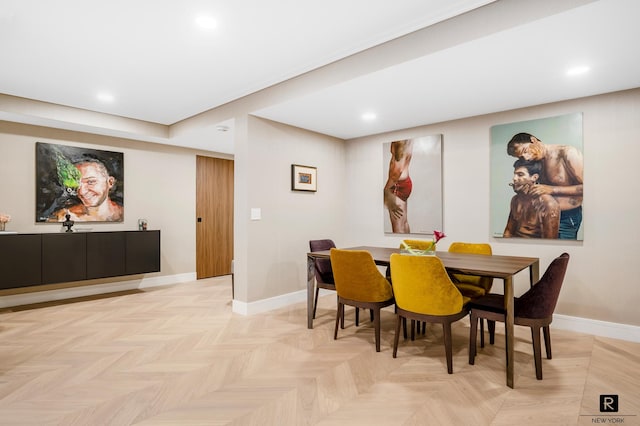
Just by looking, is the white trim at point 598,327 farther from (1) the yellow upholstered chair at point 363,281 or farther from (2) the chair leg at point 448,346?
(1) the yellow upholstered chair at point 363,281

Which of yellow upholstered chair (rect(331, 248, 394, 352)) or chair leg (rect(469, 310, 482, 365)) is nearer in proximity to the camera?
chair leg (rect(469, 310, 482, 365))

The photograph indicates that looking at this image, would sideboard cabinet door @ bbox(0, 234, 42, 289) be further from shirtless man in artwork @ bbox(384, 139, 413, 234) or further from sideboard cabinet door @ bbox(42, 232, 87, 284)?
shirtless man in artwork @ bbox(384, 139, 413, 234)

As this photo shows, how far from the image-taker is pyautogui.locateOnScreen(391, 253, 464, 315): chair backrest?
2.46 metres

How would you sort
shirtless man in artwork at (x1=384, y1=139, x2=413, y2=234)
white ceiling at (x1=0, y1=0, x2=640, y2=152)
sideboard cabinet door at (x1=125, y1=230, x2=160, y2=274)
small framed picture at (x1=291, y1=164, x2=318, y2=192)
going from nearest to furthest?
white ceiling at (x1=0, y1=0, x2=640, y2=152) → small framed picture at (x1=291, y1=164, x2=318, y2=192) → shirtless man in artwork at (x1=384, y1=139, x2=413, y2=234) → sideboard cabinet door at (x1=125, y1=230, x2=160, y2=274)

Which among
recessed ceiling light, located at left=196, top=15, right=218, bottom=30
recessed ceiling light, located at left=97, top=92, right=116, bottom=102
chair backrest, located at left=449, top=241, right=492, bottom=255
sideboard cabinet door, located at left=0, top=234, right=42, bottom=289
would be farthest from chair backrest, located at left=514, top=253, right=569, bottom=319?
sideboard cabinet door, located at left=0, top=234, right=42, bottom=289

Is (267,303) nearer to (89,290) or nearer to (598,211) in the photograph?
(89,290)

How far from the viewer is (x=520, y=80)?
9.91ft

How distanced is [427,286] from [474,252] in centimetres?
132

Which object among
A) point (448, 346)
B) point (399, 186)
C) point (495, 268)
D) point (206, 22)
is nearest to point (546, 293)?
point (495, 268)

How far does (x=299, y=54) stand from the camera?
119 inches

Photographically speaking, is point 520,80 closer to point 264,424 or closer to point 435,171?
point 435,171

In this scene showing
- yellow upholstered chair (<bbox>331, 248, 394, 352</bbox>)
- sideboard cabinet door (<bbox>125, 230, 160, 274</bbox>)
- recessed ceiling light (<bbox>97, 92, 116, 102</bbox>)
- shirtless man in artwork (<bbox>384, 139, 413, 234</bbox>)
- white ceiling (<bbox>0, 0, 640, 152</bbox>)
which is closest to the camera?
white ceiling (<bbox>0, 0, 640, 152</bbox>)

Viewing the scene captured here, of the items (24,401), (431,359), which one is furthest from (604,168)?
(24,401)

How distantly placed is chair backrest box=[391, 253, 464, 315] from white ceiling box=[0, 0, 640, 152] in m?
1.54
